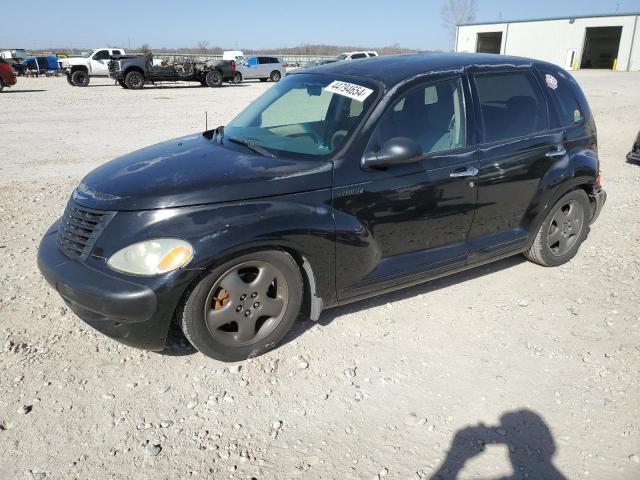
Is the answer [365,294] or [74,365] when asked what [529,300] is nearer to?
[365,294]

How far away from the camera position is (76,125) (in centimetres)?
1263

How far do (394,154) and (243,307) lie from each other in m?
1.34

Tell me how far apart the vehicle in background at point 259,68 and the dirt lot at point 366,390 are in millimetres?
29190

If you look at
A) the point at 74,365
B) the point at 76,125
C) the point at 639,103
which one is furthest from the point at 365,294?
the point at 639,103

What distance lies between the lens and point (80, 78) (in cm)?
2652

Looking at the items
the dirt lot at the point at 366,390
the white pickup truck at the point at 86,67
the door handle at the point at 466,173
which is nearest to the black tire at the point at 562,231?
the dirt lot at the point at 366,390

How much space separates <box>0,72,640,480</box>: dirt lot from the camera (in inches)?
97.9

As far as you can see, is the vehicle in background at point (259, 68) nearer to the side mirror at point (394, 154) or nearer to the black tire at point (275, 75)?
the black tire at point (275, 75)

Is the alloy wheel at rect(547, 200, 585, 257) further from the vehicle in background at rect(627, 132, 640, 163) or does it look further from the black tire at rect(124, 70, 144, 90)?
the black tire at rect(124, 70, 144, 90)

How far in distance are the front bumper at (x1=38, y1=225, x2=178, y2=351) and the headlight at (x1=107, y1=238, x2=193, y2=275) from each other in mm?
82

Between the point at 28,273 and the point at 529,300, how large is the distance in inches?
164

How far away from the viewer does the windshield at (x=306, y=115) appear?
11.2 ft

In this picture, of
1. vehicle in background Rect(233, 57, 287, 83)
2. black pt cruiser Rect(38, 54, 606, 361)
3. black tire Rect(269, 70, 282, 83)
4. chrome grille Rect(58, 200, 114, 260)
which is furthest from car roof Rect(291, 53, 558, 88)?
black tire Rect(269, 70, 282, 83)

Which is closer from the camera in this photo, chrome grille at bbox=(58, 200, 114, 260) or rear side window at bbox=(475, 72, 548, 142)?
chrome grille at bbox=(58, 200, 114, 260)
